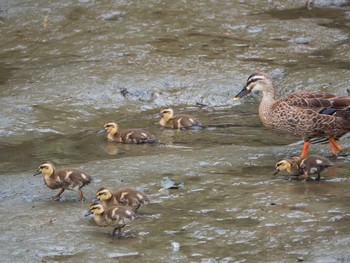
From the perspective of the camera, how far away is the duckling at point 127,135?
10.6 m

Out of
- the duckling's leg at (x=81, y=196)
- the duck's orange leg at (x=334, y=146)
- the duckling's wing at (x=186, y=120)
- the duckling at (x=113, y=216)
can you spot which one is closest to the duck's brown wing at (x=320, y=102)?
the duck's orange leg at (x=334, y=146)

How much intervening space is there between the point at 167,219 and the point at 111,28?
764 centimetres

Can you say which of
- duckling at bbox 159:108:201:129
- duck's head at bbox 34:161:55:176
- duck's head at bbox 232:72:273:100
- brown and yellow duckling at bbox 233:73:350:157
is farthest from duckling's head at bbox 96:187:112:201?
duckling at bbox 159:108:201:129

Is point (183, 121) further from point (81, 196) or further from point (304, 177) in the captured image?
point (81, 196)

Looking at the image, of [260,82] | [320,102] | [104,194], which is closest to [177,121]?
[260,82]

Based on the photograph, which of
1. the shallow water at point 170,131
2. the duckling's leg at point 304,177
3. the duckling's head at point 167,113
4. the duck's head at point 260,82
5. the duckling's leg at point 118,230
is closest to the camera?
the shallow water at point 170,131

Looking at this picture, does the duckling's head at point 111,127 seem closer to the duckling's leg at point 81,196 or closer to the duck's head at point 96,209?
the duckling's leg at point 81,196

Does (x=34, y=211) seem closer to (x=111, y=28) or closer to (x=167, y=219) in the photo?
(x=167, y=219)

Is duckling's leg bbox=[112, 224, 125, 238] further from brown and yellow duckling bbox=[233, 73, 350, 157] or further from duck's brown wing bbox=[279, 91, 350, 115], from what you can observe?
duck's brown wing bbox=[279, 91, 350, 115]

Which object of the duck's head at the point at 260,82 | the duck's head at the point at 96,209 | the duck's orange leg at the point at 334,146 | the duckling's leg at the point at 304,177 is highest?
the duck's head at the point at 260,82

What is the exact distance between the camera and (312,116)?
952 cm

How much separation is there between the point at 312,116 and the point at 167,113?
7.94 ft

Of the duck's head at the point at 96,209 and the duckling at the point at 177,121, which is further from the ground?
the duck's head at the point at 96,209

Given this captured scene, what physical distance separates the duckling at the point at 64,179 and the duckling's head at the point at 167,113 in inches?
123
